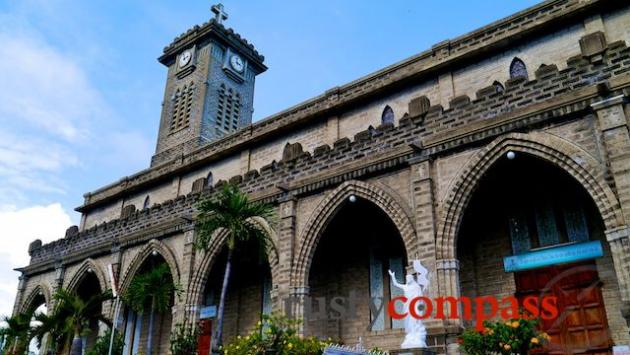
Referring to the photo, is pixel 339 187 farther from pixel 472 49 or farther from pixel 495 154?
pixel 472 49

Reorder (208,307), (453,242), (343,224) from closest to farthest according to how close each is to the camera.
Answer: (453,242)
(343,224)
(208,307)

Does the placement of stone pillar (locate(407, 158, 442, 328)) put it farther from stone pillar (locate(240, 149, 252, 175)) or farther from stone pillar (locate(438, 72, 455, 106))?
stone pillar (locate(240, 149, 252, 175))

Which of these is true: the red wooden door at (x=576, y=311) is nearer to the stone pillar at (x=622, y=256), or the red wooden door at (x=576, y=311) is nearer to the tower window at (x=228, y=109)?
the stone pillar at (x=622, y=256)

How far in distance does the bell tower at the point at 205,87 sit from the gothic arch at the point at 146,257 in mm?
11883

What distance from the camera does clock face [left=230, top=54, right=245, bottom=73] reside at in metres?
38.8

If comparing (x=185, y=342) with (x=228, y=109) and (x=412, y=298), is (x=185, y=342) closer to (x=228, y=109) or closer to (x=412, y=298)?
(x=412, y=298)

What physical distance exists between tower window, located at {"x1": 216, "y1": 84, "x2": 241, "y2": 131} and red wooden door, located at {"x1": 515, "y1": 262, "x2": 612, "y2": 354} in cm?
2562

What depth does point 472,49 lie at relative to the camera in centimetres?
1977

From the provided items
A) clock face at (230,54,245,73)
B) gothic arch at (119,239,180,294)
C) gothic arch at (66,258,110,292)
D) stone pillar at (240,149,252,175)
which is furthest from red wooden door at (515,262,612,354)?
clock face at (230,54,245,73)

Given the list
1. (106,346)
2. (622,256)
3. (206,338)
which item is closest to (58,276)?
(106,346)

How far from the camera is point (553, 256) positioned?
47.2ft

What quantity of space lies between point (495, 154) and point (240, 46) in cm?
2879

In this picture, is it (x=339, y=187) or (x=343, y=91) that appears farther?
(x=343, y=91)

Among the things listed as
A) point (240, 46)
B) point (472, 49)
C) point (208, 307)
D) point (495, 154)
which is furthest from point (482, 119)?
point (240, 46)
